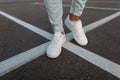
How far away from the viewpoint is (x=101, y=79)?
195 cm

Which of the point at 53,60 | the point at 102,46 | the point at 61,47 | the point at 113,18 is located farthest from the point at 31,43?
the point at 113,18

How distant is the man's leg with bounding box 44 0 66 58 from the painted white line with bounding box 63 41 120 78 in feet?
0.54

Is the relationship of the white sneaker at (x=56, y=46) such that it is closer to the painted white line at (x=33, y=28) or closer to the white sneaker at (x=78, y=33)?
the white sneaker at (x=78, y=33)

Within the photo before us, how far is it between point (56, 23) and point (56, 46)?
28 cm

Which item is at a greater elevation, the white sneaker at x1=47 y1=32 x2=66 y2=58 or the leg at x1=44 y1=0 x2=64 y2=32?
the leg at x1=44 y1=0 x2=64 y2=32

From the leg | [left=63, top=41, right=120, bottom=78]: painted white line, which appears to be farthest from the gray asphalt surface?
the leg

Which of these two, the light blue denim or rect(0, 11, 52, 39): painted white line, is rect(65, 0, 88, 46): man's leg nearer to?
the light blue denim

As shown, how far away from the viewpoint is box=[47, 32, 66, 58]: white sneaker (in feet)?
7.92

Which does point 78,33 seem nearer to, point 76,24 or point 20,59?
point 76,24

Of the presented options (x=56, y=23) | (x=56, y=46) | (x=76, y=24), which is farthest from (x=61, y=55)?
(x=76, y=24)

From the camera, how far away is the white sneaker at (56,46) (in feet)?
7.92

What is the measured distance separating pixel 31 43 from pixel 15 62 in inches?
25.9

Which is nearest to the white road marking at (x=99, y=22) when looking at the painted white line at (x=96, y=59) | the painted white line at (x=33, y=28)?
the painted white line at (x=33, y=28)

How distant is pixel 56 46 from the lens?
99.7 inches
